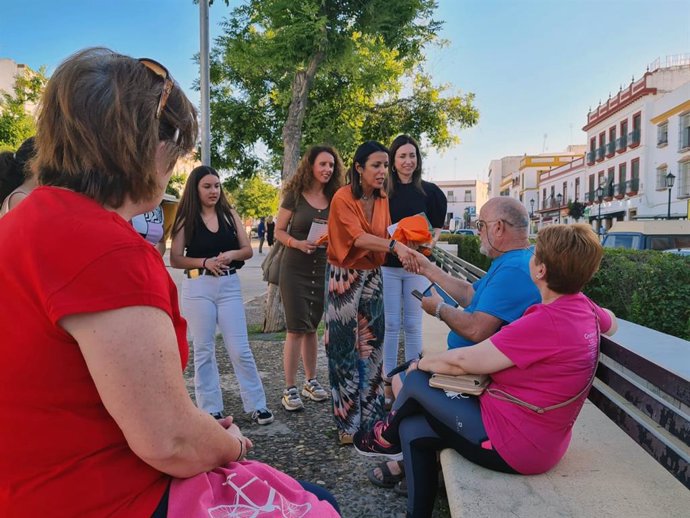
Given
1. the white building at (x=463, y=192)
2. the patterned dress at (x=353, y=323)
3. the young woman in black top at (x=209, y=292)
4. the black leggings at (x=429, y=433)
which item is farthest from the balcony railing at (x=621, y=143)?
the white building at (x=463, y=192)

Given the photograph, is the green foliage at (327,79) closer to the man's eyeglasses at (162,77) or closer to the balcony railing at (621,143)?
the man's eyeglasses at (162,77)

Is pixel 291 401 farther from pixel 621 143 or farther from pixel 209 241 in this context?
pixel 621 143

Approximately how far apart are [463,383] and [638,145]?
41.3 metres

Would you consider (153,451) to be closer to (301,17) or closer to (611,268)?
(301,17)

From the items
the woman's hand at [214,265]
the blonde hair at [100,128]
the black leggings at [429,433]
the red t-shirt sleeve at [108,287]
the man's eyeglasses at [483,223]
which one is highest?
the blonde hair at [100,128]

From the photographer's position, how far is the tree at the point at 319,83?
6730mm

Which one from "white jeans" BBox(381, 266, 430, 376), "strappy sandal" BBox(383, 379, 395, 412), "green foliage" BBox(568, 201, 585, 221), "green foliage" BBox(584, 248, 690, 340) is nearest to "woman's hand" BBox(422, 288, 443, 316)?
"white jeans" BBox(381, 266, 430, 376)

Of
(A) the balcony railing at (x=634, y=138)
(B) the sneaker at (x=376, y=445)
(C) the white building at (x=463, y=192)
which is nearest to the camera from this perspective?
(B) the sneaker at (x=376, y=445)

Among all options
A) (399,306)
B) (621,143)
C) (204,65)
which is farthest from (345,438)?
(621,143)

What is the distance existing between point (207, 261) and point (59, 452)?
2817 millimetres

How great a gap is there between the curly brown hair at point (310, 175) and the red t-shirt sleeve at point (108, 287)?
10.5 ft

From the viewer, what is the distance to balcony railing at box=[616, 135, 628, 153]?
129 feet

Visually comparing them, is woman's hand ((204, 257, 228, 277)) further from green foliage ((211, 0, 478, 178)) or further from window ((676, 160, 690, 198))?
window ((676, 160, 690, 198))

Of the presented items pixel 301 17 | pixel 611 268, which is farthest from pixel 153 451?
pixel 611 268
